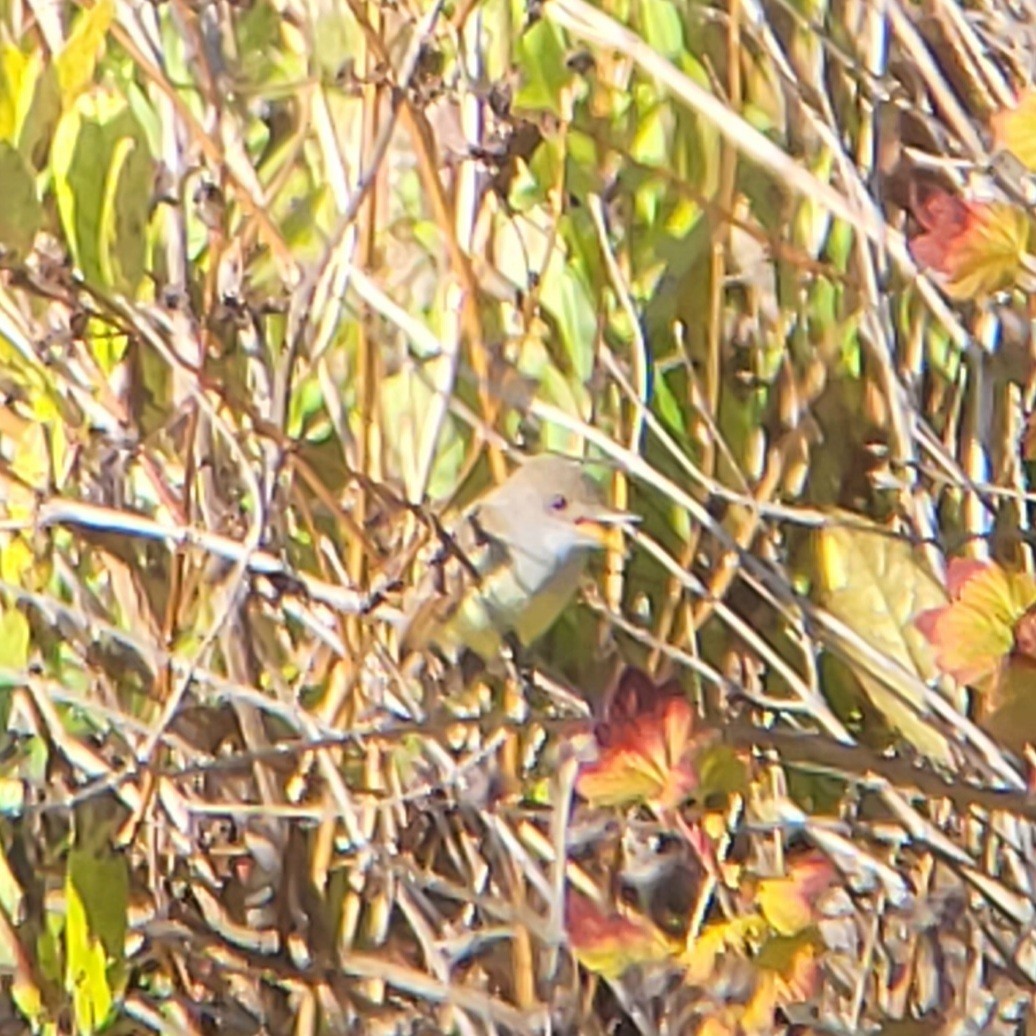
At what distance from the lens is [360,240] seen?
173 centimetres

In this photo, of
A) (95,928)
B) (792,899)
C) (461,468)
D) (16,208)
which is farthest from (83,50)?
(792,899)

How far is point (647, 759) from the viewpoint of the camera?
1.18 metres

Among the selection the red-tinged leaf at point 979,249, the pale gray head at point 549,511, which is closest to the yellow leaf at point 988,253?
the red-tinged leaf at point 979,249

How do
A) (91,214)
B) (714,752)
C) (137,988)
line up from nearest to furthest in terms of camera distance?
(714,752) → (91,214) → (137,988)

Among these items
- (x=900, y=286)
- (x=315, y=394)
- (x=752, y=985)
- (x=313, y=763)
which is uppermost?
(x=900, y=286)

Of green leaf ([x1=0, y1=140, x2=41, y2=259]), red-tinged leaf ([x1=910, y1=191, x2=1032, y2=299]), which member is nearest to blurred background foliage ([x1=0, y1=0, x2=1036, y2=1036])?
green leaf ([x1=0, y1=140, x2=41, y2=259])

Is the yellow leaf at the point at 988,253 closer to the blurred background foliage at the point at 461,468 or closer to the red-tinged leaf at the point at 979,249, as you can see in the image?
the red-tinged leaf at the point at 979,249

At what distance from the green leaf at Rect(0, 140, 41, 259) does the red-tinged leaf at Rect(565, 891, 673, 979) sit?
24.1 inches

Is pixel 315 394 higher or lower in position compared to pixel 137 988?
higher

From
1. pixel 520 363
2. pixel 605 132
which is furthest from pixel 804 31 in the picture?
pixel 520 363

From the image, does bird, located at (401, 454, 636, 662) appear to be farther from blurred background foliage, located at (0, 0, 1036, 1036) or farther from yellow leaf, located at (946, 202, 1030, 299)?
yellow leaf, located at (946, 202, 1030, 299)

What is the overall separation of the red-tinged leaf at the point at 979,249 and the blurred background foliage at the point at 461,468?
31 centimetres

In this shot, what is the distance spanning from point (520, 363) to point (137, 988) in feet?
2.03

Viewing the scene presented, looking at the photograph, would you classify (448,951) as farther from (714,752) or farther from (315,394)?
(714,752)
